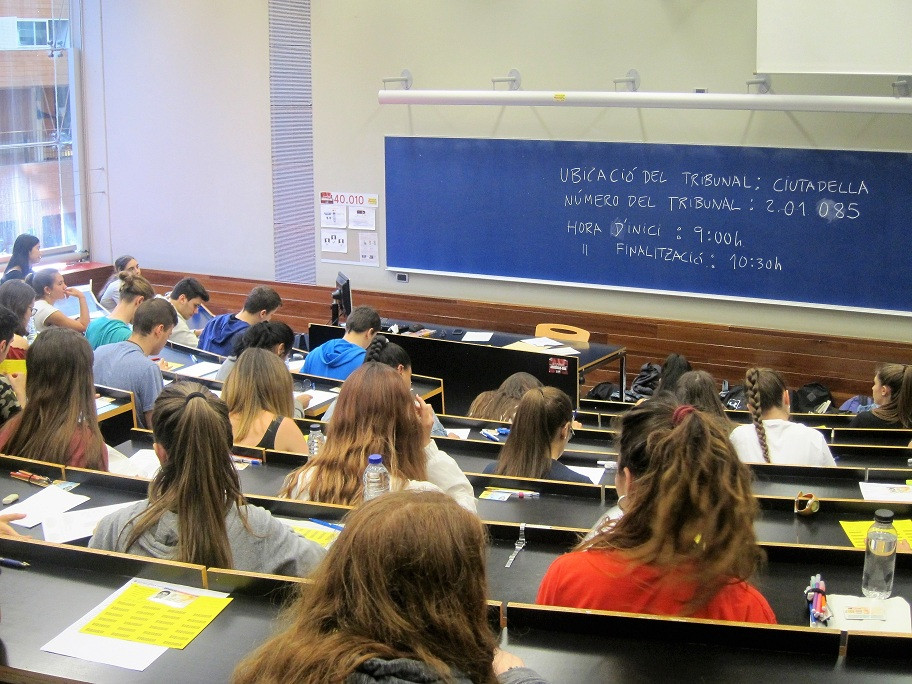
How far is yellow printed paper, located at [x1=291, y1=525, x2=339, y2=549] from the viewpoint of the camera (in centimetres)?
272

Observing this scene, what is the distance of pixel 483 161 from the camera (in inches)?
312

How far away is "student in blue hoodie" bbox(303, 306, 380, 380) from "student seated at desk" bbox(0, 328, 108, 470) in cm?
218

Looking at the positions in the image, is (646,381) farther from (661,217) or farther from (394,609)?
Result: (394,609)

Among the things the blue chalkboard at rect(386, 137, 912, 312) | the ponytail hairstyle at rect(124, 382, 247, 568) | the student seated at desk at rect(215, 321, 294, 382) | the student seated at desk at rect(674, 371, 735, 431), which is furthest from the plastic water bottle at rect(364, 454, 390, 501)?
the blue chalkboard at rect(386, 137, 912, 312)

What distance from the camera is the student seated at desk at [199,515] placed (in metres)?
2.47

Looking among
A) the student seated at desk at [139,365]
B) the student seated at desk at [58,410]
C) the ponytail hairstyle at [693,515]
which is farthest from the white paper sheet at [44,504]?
the ponytail hairstyle at [693,515]

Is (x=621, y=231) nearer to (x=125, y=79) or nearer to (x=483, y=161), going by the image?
(x=483, y=161)

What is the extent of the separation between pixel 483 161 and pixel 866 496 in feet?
16.7

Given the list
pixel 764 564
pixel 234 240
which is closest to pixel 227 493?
pixel 764 564

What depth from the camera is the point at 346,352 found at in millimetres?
5641

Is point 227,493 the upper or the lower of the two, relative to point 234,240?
lower

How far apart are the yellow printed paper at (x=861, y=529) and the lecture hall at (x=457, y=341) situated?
0.01 metres

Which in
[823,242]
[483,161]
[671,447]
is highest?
[483,161]

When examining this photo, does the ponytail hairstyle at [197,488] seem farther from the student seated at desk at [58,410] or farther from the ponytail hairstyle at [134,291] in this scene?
the ponytail hairstyle at [134,291]
